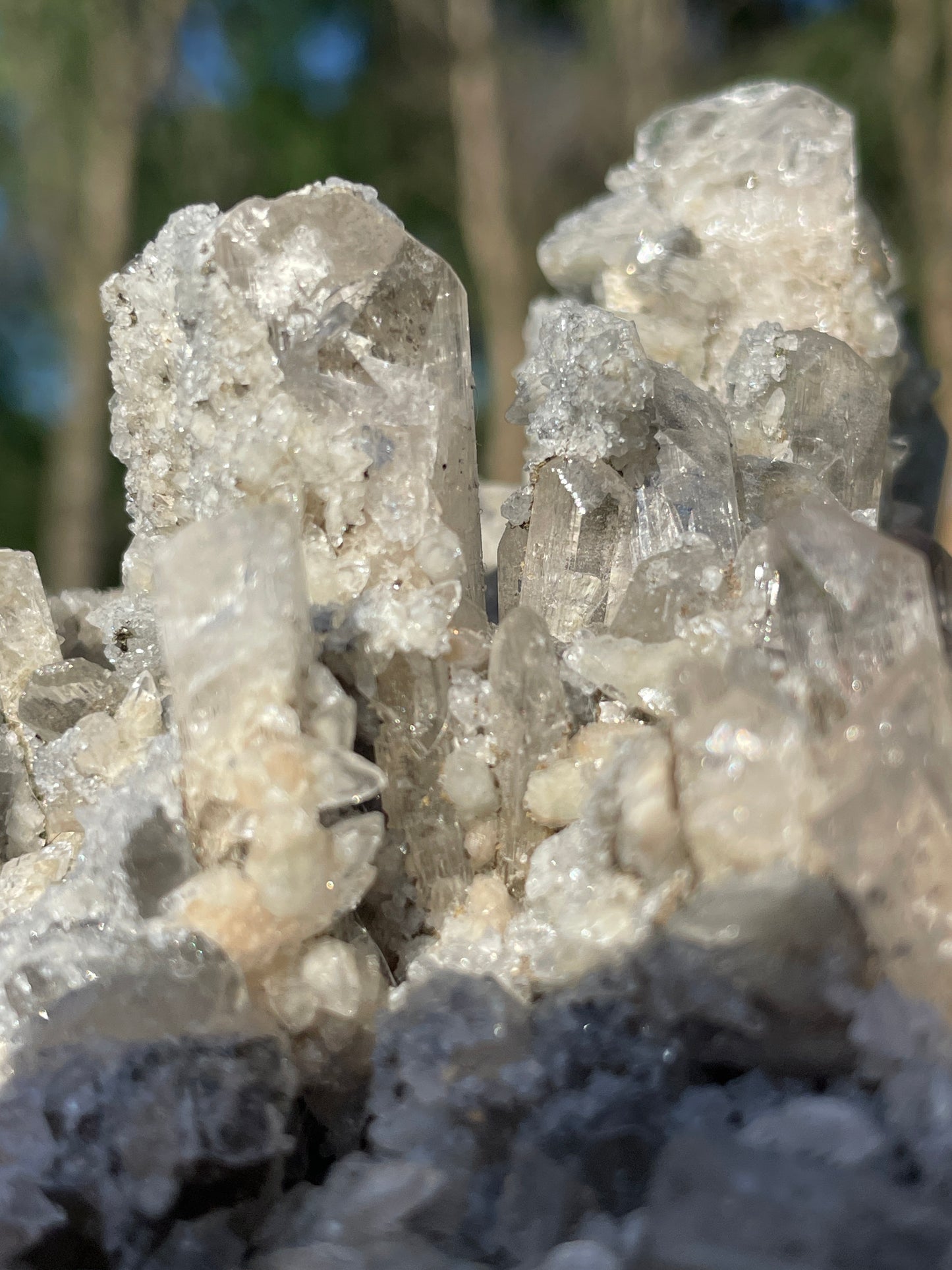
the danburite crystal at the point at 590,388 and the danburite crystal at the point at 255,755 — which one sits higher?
the danburite crystal at the point at 590,388

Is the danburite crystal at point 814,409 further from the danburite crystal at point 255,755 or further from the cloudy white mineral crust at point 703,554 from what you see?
the danburite crystal at point 255,755

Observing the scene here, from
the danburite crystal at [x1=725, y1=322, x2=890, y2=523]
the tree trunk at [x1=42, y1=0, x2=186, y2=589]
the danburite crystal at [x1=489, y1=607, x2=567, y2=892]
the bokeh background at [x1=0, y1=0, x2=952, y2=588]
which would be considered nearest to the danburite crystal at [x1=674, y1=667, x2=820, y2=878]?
the danburite crystal at [x1=489, y1=607, x2=567, y2=892]

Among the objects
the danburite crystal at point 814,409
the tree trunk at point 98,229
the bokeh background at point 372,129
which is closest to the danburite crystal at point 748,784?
the danburite crystal at point 814,409

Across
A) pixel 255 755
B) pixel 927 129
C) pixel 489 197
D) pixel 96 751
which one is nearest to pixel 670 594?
pixel 255 755

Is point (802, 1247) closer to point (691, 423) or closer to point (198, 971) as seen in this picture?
point (198, 971)

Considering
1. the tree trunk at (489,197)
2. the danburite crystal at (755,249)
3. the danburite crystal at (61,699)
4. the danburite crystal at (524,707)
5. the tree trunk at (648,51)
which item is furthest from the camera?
the tree trunk at (648,51)

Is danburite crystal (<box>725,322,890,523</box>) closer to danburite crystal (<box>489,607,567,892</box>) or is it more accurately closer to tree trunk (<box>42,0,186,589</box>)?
danburite crystal (<box>489,607,567,892</box>)

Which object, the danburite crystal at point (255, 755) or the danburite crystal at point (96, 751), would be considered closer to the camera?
the danburite crystal at point (255, 755)
